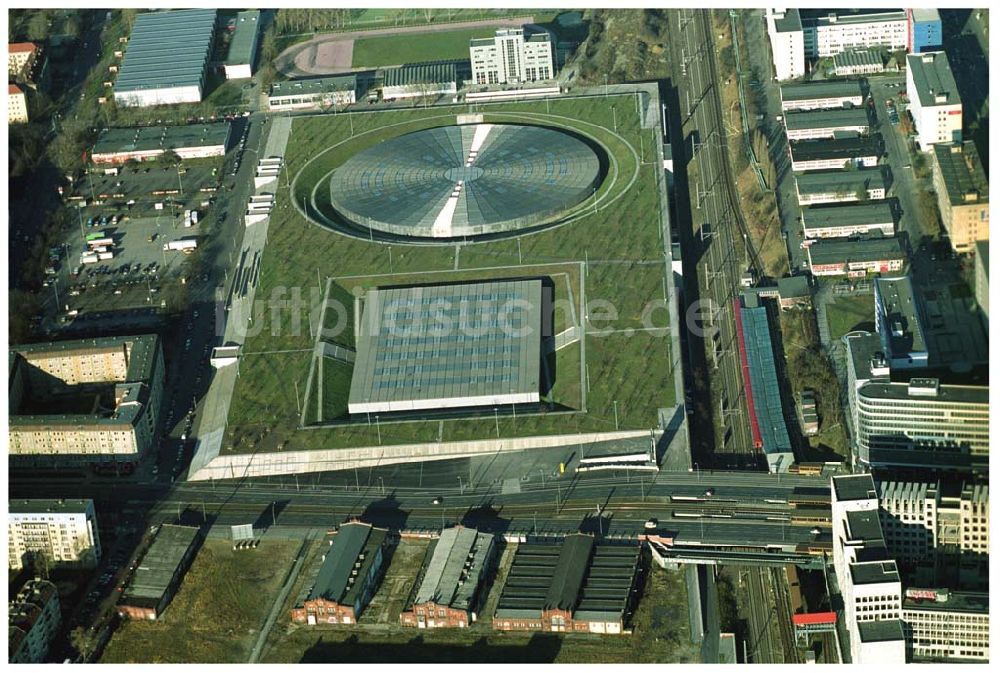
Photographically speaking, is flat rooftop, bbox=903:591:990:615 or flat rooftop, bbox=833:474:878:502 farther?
flat rooftop, bbox=833:474:878:502

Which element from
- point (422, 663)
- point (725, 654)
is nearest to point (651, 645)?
point (725, 654)

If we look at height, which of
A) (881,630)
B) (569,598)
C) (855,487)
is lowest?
(881,630)

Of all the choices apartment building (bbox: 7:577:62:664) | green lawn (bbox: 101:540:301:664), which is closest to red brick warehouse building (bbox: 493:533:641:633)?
green lawn (bbox: 101:540:301:664)

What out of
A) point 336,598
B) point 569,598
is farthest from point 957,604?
point 336,598

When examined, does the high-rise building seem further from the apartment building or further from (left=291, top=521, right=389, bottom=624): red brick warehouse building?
the apartment building

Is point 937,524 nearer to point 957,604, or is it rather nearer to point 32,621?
point 957,604

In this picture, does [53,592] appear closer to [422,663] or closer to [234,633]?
[234,633]

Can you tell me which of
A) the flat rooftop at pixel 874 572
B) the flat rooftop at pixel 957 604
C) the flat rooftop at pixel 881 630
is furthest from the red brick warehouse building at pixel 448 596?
the flat rooftop at pixel 957 604
